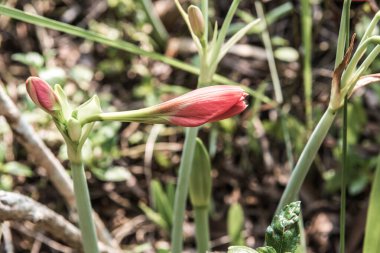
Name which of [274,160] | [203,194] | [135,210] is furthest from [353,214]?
[203,194]

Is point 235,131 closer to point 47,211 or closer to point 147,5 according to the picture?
point 147,5

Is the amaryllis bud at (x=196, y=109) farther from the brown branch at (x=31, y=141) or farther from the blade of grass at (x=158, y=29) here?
the blade of grass at (x=158, y=29)

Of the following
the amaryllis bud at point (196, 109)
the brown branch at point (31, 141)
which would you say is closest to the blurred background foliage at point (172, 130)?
the brown branch at point (31, 141)

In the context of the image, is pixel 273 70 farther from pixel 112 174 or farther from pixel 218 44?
pixel 218 44

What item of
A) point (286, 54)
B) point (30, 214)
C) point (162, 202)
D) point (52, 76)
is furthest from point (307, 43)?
point (30, 214)

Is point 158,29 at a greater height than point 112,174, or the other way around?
point 158,29

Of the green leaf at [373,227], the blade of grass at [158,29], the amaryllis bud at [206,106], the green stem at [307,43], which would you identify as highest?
the blade of grass at [158,29]

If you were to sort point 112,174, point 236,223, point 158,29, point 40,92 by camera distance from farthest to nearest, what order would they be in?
point 158,29, point 112,174, point 236,223, point 40,92
